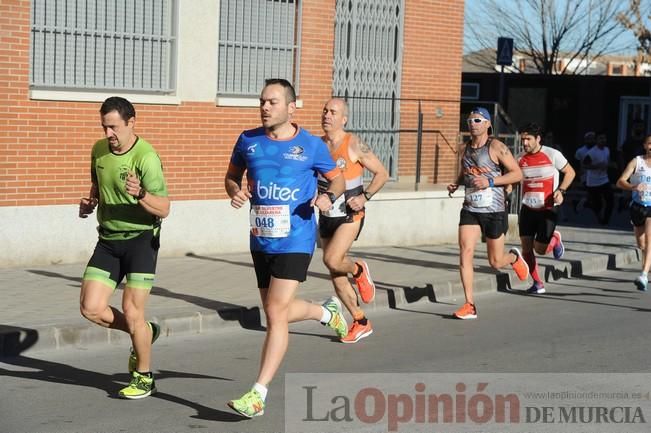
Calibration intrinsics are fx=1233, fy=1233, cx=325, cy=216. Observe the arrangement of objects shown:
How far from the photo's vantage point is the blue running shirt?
25.0 feet

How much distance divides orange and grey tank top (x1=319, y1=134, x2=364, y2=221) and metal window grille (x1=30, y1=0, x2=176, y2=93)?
4.36 m

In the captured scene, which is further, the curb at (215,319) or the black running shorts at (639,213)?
the black running shorts at (639,213)

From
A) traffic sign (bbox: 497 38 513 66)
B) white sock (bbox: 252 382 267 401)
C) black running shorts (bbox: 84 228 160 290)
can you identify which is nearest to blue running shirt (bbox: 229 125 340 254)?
black running shorts (bbox: 84 228 160 290)

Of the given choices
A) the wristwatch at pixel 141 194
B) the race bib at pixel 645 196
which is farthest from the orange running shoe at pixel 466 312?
the wristwatch at pixel 141 194

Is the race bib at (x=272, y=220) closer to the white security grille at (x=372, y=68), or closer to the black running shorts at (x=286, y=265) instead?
the black running shorts at (x=286, y=265)

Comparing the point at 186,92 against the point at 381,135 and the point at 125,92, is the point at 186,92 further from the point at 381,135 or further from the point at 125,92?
the point at 381,135

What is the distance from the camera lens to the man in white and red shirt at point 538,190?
44.4 feet

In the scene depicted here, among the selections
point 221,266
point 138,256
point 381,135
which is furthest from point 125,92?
point 138,256

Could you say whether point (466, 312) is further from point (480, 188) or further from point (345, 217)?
point (345, 217)

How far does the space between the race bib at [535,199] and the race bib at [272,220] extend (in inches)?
257

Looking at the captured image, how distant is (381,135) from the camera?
17.6m

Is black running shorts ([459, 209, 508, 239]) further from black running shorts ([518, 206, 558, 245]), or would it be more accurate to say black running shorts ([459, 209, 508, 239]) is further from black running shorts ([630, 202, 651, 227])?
black running shorts ([630, 202, 651, 227])

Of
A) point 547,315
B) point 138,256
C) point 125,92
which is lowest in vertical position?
point 547,315

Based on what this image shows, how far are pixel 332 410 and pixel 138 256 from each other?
1.58 meters
